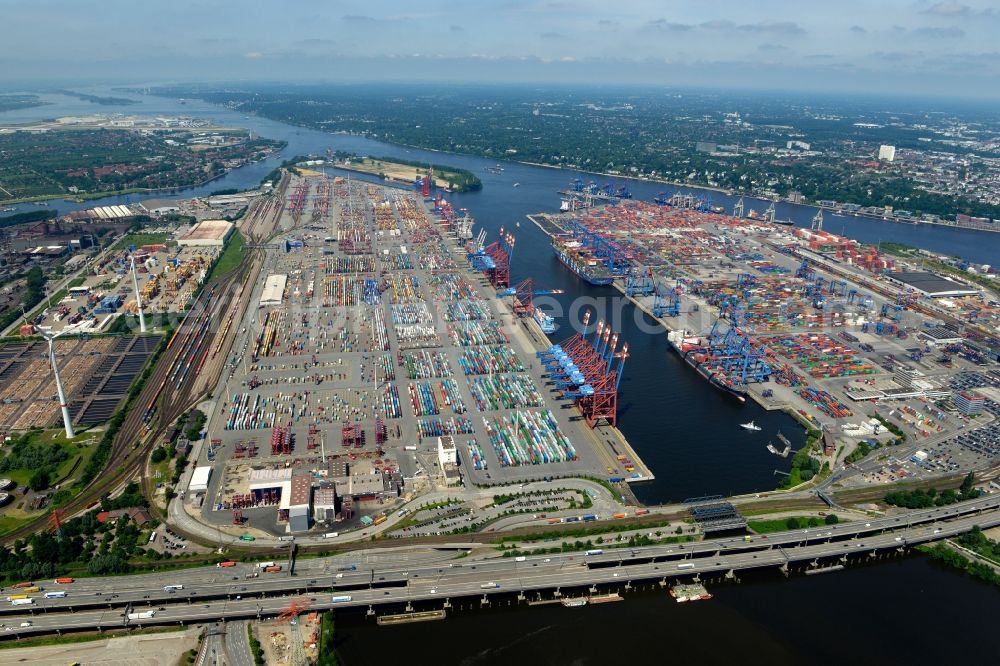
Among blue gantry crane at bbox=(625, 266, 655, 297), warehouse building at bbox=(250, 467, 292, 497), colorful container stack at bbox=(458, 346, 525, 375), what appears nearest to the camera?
warehouse building at bbox=(250, 467, 292, 497)

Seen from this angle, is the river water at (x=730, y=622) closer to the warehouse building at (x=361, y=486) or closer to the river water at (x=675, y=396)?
the river water at (x=675, y=396)

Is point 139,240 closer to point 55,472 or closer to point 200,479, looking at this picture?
point 55,472

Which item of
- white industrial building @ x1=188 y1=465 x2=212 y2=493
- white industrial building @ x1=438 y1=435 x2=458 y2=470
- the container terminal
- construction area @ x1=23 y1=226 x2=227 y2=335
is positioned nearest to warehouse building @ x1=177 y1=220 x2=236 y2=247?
construction area @ x1=23 y1=226 x2=227 y2=335

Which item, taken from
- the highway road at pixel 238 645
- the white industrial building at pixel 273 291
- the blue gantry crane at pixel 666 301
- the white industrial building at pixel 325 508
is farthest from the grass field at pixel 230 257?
the highway road at pixel 238 645

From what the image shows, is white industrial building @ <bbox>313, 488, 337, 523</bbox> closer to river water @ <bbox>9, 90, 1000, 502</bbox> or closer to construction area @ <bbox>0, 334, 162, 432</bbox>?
river water @ <bbox>9, 90, 1000, 502</bbox>

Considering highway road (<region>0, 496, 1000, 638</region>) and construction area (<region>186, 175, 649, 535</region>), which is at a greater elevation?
construction area (<region>186, 175, 649, 535</region>)
